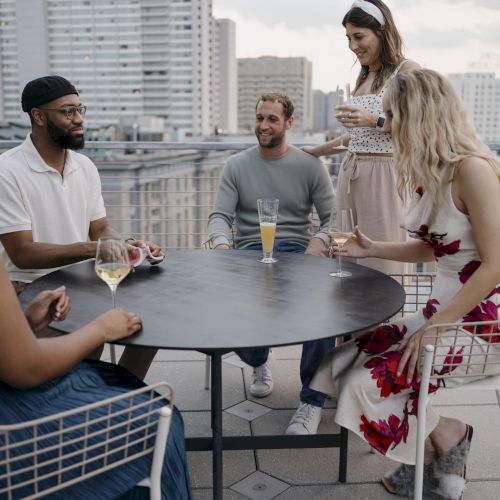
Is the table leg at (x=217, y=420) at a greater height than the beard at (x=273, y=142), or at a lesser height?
lesser

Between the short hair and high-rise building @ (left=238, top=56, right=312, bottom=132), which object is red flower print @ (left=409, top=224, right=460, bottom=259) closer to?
the short hair

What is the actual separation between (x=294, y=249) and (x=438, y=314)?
1.23 m

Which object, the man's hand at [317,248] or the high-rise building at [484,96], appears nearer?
the man's hand at [317,248]

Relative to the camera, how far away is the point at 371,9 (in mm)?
2686

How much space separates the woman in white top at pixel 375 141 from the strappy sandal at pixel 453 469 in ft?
3.27

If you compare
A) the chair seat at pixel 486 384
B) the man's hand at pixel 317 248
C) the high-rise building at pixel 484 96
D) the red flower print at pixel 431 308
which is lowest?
the chair seat at pixel 486 384

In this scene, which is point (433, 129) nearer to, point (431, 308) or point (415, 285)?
point (431, 308)

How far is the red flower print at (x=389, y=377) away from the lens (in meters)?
1.72

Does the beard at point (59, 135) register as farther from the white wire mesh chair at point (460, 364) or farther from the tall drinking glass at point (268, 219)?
the white wire mesh chair at point (460, 364)

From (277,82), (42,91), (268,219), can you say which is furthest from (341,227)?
(277,82)

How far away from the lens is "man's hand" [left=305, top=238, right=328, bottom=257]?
2705 mm

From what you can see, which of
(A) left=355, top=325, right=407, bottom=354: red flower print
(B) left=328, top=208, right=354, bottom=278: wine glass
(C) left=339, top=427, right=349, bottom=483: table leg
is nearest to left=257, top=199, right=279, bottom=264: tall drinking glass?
(B) left=328, top=208, right=354, bottom=278: wine glass

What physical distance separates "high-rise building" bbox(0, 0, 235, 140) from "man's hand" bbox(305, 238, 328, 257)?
3901 inches

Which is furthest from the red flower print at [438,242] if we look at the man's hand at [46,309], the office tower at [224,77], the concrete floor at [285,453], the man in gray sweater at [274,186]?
the office tower at [224,77]
